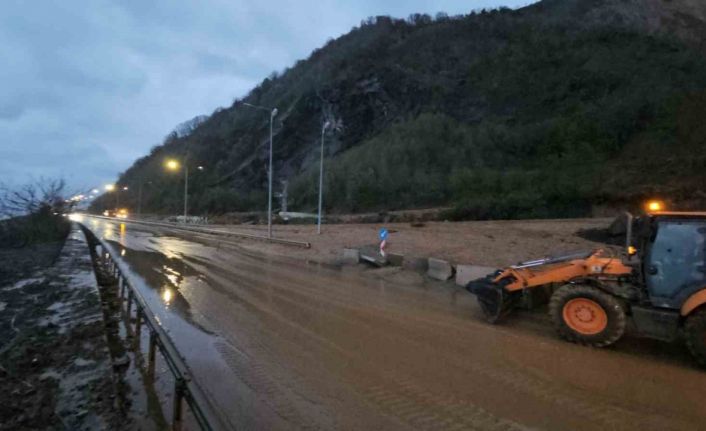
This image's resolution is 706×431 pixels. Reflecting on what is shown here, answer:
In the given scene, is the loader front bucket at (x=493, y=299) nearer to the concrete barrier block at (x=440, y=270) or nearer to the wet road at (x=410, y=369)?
the wet road at (x=410, y=369)

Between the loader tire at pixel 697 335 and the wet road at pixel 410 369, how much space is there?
11.7 inches

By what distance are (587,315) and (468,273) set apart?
5.73m

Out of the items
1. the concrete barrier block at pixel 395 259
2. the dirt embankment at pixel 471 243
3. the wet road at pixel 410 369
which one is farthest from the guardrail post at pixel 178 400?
the concrete barrier block at pixel 395 259

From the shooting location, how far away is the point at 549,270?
866 cm

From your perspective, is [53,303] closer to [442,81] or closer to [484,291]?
[484,291]

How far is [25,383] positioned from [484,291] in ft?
25.1

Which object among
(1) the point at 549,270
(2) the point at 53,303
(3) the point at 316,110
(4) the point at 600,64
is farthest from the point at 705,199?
(3) the point at 316,110

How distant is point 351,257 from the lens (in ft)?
61.5

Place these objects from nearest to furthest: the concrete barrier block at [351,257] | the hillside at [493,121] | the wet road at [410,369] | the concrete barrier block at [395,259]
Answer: the wet road at [410,369], the concrete barrier block at [395,259], the concrete barrier block at [351,257], the hillside at [493,121]

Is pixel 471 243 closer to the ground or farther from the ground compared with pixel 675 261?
closer to the ground

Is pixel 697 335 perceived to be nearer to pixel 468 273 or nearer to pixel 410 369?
pixel 410 369

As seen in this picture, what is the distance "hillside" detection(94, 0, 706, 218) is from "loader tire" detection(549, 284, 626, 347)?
27.3 m

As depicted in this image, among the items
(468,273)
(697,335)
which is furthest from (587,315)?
(468,273)

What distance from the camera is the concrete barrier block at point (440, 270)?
14329 mm
